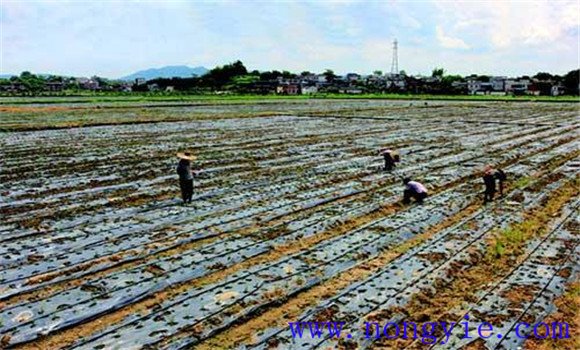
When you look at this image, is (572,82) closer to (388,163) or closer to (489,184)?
(388,163)

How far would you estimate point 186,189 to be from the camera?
11.6m

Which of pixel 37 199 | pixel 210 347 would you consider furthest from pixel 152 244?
pixel 37 199

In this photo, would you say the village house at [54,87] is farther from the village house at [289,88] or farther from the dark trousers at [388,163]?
the dark trousers at [388,163]

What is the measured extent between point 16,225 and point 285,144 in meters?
13.5

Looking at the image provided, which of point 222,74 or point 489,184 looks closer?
point 489,184

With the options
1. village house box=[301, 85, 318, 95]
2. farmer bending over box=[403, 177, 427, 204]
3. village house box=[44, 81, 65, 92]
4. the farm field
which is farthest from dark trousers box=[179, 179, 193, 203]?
village house box=[44, 81, 65, 92]

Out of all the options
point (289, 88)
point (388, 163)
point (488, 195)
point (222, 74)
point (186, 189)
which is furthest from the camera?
point (222, 74)

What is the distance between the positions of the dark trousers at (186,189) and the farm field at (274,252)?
26 centimetres

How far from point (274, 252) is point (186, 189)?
12.2 feet

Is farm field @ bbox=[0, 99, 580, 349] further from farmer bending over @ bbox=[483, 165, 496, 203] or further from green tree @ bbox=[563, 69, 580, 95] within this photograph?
green tree @ bbox=[563, 69, 580, 95]

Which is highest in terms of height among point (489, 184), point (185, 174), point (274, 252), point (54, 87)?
point (54, 87)

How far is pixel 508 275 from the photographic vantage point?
7.49 meters

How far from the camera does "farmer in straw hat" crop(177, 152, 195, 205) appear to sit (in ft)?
36.3

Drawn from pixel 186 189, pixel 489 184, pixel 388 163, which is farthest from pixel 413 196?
pixel 186 189
